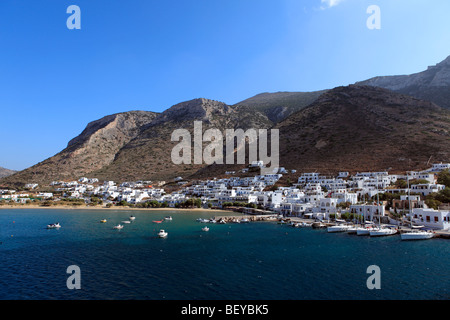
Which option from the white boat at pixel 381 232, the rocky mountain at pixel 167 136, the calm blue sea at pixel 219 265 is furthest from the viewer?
the rocky mountain at pixel 167 136

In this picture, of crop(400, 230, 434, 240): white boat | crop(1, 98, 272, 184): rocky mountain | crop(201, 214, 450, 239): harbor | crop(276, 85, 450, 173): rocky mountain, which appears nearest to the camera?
crop(400, 230, 434, 240): white boat

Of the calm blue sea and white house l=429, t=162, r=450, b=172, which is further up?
white house l=429, t=162, r=450, b=172

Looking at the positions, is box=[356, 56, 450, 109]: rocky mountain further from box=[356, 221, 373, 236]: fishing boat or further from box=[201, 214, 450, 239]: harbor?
box=[356, 221, 373, 236]: fishing boat

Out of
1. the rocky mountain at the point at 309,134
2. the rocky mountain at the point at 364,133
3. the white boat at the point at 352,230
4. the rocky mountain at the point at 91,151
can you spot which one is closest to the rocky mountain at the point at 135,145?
the rocky mountain at the point at 91,151

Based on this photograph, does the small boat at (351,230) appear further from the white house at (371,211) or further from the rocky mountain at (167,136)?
the rocky mountain at (167,136)

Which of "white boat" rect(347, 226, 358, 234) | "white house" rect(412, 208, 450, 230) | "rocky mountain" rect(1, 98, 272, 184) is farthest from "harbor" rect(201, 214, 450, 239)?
"rocky mountain" rect(1, 98, 272, 184)

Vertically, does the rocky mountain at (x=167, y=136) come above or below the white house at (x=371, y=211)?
above

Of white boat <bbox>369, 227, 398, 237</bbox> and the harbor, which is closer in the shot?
the harbor

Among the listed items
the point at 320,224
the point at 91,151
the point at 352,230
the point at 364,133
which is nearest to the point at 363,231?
the point at 352,230
